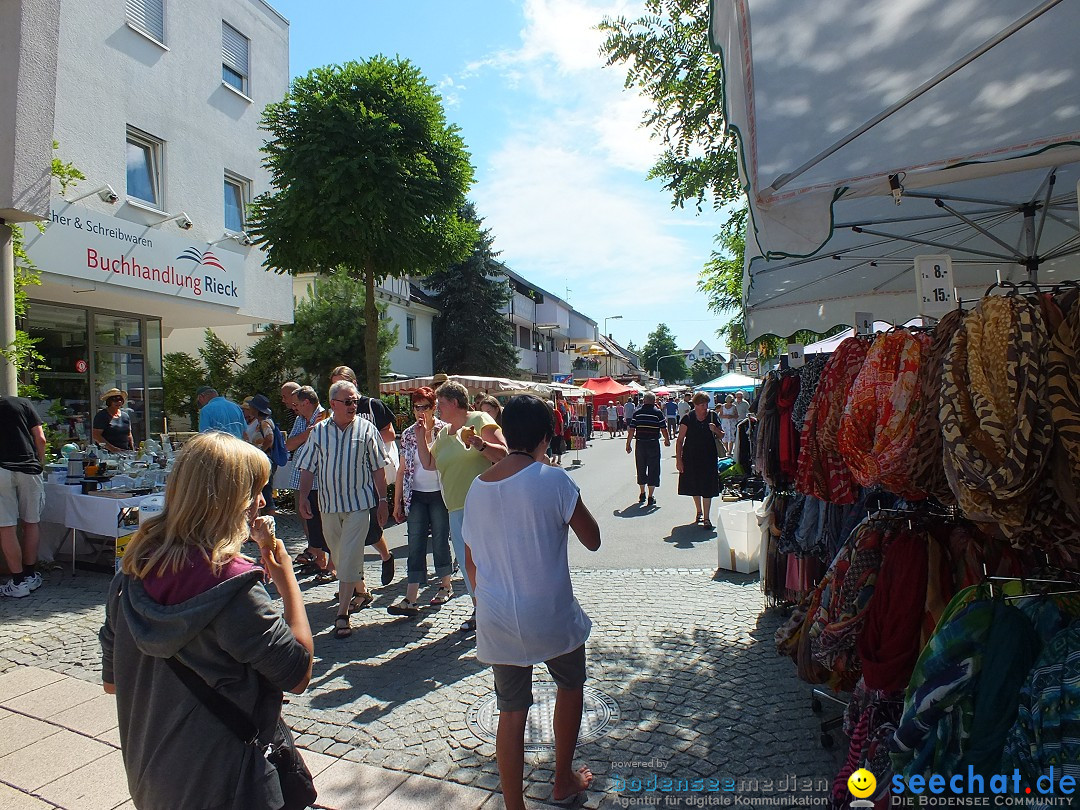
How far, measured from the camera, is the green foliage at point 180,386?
1530 centimetres

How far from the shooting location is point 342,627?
16.9 ft

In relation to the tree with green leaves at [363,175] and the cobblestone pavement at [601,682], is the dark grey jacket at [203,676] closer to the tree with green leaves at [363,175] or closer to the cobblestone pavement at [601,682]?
the cobblestone pavement at [601,682]

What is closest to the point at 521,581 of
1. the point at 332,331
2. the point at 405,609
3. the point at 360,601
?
the point at 405,609

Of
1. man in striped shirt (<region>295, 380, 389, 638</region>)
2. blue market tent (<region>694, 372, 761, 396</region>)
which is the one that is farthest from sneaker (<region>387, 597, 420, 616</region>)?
blue market tent (<region>694, 372, 761, 396</region>)

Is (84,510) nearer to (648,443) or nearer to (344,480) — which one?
(344,480)

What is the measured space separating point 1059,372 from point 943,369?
345 mm

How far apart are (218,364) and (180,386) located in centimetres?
129

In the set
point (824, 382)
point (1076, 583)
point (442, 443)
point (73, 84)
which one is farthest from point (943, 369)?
point (73, 84)

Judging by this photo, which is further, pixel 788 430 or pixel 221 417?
pixel 221 417

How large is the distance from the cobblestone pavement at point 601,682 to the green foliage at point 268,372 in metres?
11.0

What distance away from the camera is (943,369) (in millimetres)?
2316

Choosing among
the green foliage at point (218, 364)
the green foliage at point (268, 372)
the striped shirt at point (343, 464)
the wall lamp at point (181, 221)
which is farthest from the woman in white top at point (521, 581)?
the green foliage at point (218, 364)

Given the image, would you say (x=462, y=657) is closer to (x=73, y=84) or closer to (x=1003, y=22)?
(x=1003, y=22)

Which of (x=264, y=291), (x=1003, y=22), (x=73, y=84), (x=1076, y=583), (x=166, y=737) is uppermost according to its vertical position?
(x=73, y=84)
